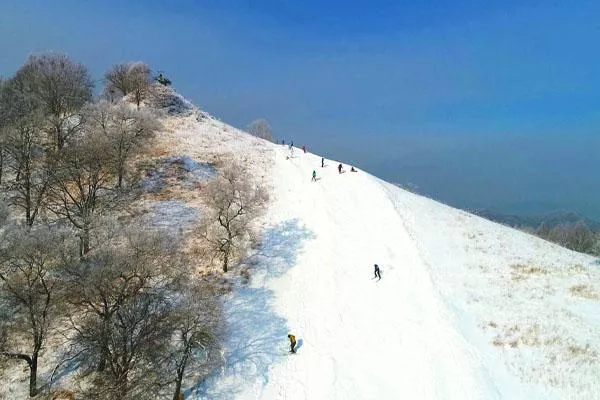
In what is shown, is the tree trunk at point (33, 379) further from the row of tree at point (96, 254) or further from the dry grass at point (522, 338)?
the dry grass at point (522, 338)

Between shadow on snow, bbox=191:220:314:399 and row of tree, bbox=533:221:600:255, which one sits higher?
row of tree, bbox=533:221:600:255

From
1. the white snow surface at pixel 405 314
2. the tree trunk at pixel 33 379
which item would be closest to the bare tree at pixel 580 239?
the white snow surface at pixel 405 314

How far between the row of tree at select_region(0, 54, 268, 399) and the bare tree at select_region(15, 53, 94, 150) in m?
0.16

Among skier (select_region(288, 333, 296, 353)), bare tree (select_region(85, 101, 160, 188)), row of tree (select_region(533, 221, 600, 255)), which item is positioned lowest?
skier (select_region(288, 333, 296, 353))

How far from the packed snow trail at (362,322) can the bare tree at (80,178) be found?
16442 mm

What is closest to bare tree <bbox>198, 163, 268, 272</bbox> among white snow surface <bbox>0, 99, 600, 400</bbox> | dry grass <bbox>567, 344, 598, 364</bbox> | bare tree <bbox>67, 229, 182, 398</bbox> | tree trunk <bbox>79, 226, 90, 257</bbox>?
white snow surface <bbox>0, 99, 600, 400</bbox>

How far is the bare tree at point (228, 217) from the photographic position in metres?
35.9

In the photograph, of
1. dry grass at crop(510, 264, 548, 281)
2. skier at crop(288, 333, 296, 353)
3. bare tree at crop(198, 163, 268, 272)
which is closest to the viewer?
skier at crop(288, 333, 296, 353)

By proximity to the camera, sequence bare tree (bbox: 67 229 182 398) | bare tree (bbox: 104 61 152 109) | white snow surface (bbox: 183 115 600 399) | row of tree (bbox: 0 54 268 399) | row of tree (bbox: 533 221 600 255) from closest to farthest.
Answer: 1. bare tree (bbox: 67 229 182 398)
2. row of tree (bbox: 0 54 268 399)
3. white snow surface (bbox: 183 115 600 399)
4. bare tree (bbox: 104 61 152 109)
5. row of tree (bbox: 533 221 600 255)

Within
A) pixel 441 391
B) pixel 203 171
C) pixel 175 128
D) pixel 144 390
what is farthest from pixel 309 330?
pixel 175 128

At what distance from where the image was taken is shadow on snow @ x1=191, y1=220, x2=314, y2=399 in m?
24.0

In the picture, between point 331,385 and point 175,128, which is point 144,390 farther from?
point 175,128

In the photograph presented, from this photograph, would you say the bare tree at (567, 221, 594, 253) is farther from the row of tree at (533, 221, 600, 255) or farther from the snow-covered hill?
the snow-covered hill

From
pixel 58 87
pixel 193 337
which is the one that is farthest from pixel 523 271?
pixel 58 87
